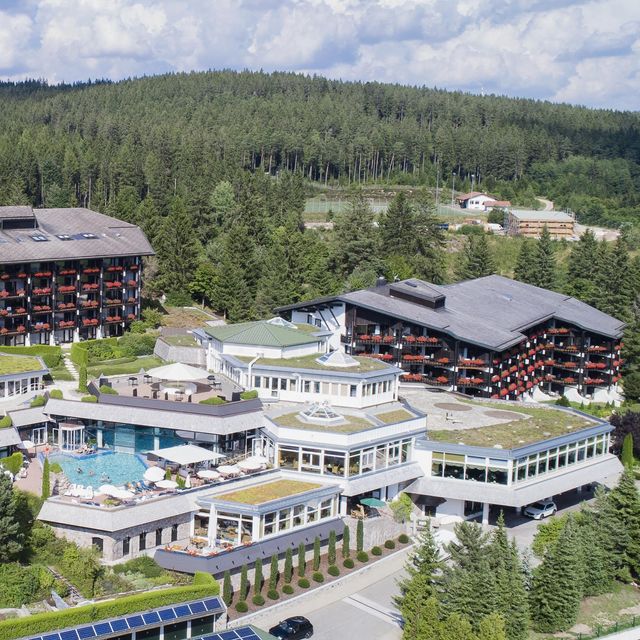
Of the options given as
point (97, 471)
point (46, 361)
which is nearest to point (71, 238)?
point (46, 361)

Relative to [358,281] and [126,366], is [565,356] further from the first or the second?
→ [126,366]

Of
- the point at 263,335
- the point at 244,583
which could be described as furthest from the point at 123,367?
the point at 244,583

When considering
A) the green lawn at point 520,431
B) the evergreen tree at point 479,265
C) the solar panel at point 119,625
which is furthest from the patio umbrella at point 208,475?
the evergreen tree at point 479,265

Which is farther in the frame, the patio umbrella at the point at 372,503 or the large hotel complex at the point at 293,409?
the patio umbrella at the point at 372,503

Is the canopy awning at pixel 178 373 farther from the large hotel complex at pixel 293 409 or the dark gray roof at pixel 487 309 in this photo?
the dark gray roof at pixel 487 309

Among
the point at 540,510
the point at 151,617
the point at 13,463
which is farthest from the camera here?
the point at 540,510

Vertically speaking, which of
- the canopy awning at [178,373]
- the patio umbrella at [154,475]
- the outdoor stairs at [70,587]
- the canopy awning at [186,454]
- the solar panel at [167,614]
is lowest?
the solar panel at [167,614]

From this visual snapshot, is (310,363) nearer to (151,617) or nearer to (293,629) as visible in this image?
(293,629)
